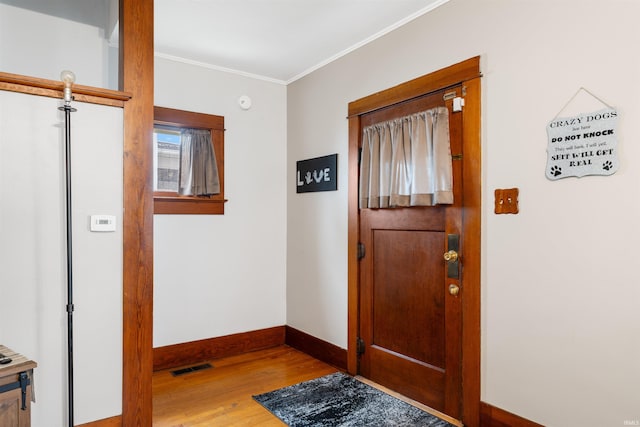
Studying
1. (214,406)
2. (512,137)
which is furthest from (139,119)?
(512,137)

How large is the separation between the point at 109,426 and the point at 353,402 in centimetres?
150

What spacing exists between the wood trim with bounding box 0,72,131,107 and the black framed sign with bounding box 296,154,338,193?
1.77 meters

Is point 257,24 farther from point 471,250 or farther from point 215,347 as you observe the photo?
point 215,347

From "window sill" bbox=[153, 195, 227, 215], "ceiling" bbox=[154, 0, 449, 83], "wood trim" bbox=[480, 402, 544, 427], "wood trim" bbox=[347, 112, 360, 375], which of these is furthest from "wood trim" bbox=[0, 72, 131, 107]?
"wood trim" bbox=[480, 402, 544, 427]

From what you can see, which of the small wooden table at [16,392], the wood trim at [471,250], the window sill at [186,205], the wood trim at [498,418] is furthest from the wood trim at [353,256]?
the small wooden table at [16,392]

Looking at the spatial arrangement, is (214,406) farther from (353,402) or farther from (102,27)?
(102,27)

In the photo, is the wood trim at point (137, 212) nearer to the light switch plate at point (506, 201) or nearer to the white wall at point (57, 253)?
the white wall at point (57, 253)

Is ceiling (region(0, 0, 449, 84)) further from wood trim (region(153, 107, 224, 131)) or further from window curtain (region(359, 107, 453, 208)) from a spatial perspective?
window curtain (region(359, 107, 453, 208))

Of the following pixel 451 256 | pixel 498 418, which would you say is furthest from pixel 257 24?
pixel 498 418

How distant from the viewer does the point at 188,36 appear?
10.5 feet

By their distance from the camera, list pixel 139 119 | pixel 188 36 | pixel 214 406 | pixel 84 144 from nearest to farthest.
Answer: pixel 84 144
pixel 139 119
pixel 214 406
pixel 188 36

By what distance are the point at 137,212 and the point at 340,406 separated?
181 centimetres

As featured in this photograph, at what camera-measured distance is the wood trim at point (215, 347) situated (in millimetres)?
3490

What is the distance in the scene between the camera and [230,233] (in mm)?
3885
